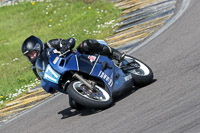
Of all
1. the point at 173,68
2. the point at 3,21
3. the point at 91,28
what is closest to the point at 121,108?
the point at 173,68

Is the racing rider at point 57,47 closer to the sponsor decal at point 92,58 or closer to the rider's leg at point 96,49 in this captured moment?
the rider's leg at point 96,49

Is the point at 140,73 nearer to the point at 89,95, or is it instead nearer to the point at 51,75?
the point at 89,95

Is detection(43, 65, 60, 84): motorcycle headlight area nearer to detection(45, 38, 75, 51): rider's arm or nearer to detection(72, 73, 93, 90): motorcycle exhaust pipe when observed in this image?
detection(72, 73, 93, 90): motorcycle exhaust pipe

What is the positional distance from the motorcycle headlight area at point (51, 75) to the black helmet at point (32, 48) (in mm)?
483

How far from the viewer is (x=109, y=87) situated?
732 centimetres

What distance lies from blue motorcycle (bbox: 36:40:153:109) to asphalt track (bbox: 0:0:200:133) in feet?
0.69

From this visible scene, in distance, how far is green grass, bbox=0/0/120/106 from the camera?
12234mm

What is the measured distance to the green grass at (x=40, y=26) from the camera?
12.2 metres

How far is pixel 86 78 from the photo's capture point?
24.3 ft

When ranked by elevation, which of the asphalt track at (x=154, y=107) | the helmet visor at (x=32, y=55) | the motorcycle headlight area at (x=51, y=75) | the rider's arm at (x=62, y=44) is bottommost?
the asphalt track at (x=154, y=107)

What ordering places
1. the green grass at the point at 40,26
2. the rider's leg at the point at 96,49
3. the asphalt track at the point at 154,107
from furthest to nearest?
the green grass at the point at 40,26, the rider's leg at the point at 96,49, the asphalt track at the point at 154,107

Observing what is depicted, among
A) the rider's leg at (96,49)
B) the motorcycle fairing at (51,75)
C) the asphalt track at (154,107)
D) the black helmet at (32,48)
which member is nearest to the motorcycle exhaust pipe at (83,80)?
the motorcycle fairing at (51,75)

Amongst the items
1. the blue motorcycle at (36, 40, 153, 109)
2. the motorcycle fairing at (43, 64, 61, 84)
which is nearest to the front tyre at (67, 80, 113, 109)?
the blue motorcycle at (36, 40, 153, 109)

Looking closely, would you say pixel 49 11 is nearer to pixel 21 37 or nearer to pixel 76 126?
pixel 21 37
